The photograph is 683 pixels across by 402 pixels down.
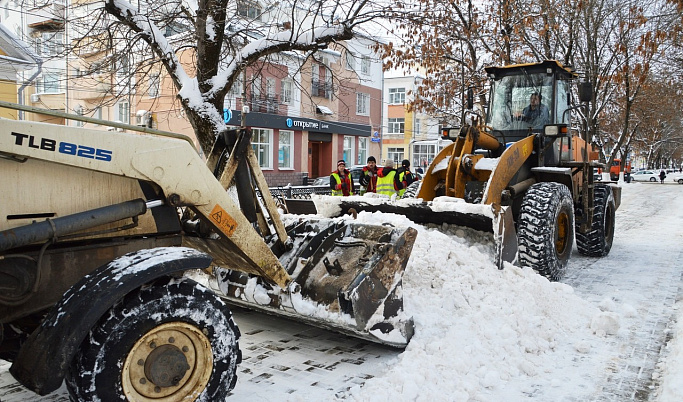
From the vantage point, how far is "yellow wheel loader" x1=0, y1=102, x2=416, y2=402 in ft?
9.06

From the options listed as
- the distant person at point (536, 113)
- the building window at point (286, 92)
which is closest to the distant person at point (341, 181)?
the distant person at point (536, 113)

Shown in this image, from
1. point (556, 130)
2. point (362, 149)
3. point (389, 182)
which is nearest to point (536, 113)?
point (556, 130)

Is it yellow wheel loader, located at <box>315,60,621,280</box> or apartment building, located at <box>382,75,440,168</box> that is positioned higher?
apartment building, located at <box>382,75,440,168</box>

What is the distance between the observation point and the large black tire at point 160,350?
2.78 m

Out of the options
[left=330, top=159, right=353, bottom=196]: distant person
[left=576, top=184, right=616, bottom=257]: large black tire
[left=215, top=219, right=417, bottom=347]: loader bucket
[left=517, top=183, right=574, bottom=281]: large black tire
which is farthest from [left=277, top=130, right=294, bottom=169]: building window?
[left=215, top=219, right=417, bottom=347]: loader bucket

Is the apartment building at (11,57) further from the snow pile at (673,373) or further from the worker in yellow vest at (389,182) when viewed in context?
the snow pile at (673,373)

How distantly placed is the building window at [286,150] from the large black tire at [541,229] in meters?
23.3

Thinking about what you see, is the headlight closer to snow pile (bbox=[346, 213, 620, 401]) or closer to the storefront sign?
snow pile (bbox=[346, 213, 620, 401])

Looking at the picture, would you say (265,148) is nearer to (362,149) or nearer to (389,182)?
(362,149)

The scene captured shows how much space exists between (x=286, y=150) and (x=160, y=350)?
89.7 ft

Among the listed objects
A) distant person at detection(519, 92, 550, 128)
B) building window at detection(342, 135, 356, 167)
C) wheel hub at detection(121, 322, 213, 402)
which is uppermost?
building window at detection(342, 135, 356, 167)

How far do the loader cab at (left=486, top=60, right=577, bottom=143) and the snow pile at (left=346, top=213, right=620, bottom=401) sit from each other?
281 cm

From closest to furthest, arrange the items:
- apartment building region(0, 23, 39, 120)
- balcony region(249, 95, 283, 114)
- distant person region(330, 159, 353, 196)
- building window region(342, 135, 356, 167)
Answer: distant person region(330, 159, 353, 196)
apartment building region(0, 23, 39, 120)
balcony region(249, 95, 283, 114)
building window region(342, 135, 356, 167)

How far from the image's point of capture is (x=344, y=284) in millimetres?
4348
